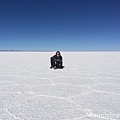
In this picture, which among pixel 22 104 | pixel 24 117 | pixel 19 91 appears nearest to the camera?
pixel 24 117

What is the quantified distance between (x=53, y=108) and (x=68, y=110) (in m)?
0.16

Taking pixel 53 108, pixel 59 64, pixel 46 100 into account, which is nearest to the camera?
pixel 53 108

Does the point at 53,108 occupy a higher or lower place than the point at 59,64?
lower

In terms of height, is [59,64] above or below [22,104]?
above

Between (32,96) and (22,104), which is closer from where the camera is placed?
(22,104)

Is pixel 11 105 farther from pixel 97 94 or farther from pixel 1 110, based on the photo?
pixel 97 94

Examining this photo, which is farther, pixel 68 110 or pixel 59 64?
pixel 59 64

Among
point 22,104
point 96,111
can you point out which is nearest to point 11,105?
point 22,104

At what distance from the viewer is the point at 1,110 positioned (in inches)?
63.9

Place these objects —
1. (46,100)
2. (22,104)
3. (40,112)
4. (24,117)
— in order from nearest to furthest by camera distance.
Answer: (24,117) < (40,112) < (22,104) < (46,100)

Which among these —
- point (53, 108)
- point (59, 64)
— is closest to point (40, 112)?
point (53, 108)

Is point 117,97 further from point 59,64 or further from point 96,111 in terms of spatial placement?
point 59,64

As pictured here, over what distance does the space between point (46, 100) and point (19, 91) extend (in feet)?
1.92

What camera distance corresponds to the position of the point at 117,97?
81.4 inches
